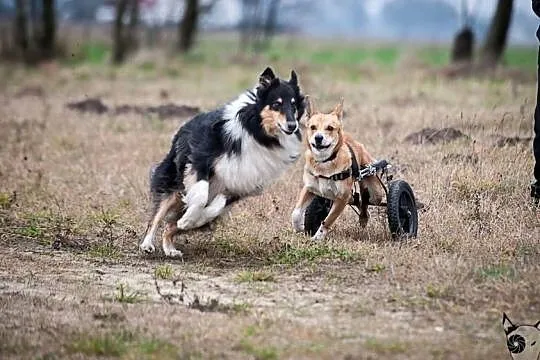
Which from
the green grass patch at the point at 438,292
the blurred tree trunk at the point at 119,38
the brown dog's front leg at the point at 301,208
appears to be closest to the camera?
the green grass patch at the point at 438,292

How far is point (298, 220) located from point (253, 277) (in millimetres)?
1481

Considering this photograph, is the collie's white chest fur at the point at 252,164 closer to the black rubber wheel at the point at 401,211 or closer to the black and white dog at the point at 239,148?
the black and white dog at the point at 239,148

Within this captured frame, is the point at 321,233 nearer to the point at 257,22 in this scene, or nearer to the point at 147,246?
the point at 147,246

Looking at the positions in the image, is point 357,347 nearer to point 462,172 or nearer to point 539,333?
point 539,333

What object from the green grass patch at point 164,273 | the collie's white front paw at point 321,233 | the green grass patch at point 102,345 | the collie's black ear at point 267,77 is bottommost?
the green grass patch at point 164,273

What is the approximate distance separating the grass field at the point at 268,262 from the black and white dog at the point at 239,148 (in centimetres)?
53

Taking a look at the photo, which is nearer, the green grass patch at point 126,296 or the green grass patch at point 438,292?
the green grass patch at point 438,292

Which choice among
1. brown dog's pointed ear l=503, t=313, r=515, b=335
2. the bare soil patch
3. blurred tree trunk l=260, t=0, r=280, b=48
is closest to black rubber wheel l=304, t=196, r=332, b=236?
brown dog's pointed ear l=503, t=313, r=515, b=335

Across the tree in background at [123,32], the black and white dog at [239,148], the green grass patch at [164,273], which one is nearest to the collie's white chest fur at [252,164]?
the black and white dog at [239,148]

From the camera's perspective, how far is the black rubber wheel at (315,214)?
9.27 metres

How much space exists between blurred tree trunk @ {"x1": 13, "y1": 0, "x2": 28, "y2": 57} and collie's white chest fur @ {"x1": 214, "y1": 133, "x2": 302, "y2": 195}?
24.0 metres

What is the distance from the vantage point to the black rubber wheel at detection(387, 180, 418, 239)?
8642 mm

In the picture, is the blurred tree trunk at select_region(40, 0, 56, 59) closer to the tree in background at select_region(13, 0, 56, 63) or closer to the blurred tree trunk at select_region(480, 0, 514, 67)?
the tree in background at select_region(13, 0, 56, 63)

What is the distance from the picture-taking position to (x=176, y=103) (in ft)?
62.1
